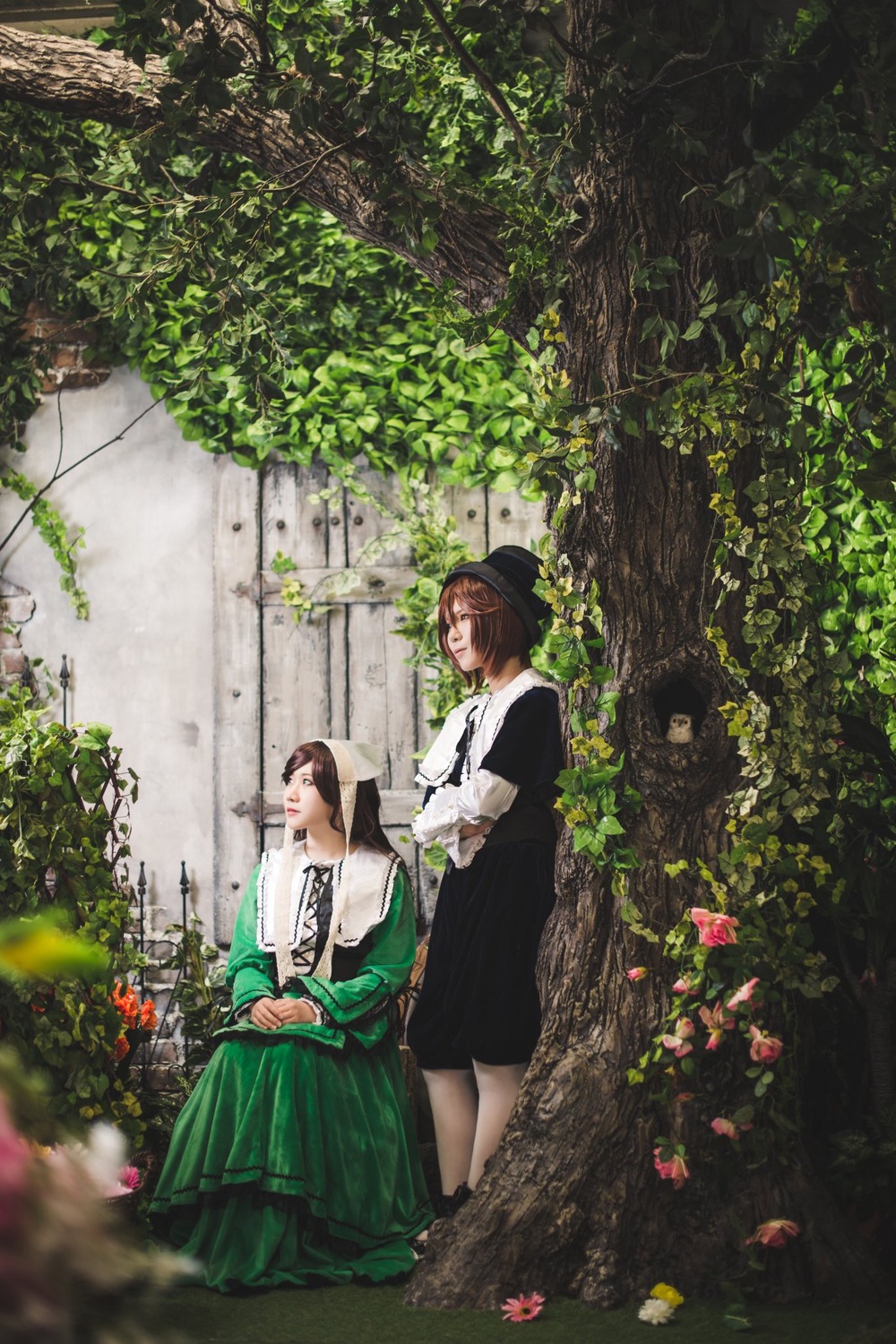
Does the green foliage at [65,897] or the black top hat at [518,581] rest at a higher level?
the black top hat at [518,581]

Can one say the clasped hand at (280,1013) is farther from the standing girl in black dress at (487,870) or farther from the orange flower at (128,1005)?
the orange flower at (128,1005)

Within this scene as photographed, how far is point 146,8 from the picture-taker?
2.64m

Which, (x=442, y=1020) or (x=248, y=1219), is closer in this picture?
(x=248, y=1219)

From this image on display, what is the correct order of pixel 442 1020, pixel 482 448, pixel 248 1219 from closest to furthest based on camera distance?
pixel 248 1219 < pixel 442 1020 < pixel 482 448

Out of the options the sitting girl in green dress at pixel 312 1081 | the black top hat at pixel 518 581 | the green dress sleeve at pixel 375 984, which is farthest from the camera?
the black top hat at pixel 518 581

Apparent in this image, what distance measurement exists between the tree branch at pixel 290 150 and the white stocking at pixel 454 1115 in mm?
1812

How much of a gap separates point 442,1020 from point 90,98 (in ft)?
8.14

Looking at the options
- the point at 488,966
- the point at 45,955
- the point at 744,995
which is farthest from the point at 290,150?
the point at 45,955

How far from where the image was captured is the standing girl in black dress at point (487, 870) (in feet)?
9.36

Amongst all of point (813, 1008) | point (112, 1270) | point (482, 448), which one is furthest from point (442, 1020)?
point (112, 1270)

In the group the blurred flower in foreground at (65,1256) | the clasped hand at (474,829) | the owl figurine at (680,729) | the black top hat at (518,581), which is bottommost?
the blurred flower in foreground at (65,1256)

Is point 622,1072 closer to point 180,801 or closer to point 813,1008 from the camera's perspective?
point 813,1008

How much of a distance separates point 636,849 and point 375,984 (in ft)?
2.72

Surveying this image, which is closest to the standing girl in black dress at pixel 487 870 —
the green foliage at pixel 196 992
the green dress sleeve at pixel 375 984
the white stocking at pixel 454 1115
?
the white stocking at pixel 454 1115
